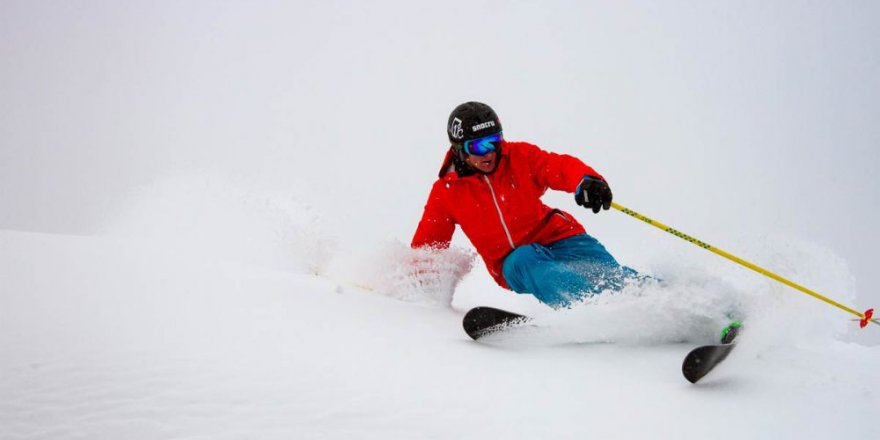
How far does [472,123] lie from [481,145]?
5.5 inches

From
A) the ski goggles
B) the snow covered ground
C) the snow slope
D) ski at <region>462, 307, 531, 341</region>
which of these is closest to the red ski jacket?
the ski goggles

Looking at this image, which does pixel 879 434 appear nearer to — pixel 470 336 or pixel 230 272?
pixel 470 336

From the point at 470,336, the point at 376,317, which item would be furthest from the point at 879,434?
the point at 376,317

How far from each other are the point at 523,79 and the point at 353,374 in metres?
48.9

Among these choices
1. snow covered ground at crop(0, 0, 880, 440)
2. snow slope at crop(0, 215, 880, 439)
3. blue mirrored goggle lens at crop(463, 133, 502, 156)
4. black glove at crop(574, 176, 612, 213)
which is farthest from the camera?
blue mirrored goggle lens at crop(463, 133, 502, 156)

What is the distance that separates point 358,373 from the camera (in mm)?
2461

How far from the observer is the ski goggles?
3.61 m

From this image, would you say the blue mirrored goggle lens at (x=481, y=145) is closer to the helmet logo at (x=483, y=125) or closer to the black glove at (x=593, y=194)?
the helmet logo at (x=483, y=125)

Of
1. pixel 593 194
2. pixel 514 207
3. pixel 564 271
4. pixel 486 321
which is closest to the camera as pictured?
pixel 486 321

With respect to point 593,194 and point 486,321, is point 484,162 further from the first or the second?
point 486,321

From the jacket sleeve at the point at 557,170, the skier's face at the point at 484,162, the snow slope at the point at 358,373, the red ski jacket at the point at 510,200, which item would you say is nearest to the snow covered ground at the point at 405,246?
the snow slope at the point at 358,373

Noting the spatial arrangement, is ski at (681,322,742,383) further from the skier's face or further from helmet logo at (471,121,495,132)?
helmet logo at (471,121,495,132)

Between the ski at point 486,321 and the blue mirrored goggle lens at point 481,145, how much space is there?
983 mm

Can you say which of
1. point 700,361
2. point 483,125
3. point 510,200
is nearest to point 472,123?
point 483,125
